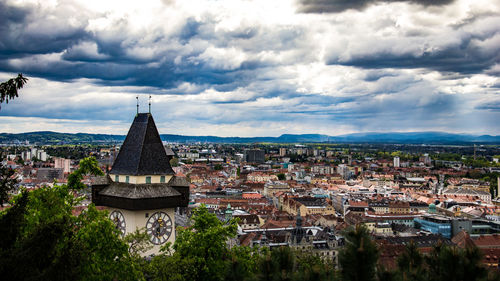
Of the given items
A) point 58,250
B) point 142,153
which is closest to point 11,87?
point 58,250

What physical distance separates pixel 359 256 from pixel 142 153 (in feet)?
57.4

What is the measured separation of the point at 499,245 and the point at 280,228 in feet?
117

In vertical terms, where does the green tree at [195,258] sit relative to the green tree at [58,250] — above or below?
below

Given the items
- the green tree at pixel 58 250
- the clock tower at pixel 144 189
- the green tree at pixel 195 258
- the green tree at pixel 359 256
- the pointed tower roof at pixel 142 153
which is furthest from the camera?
the pointed tower roof at pixel 142 153

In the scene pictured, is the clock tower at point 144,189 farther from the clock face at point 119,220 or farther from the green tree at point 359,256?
the green tree at point 359,256

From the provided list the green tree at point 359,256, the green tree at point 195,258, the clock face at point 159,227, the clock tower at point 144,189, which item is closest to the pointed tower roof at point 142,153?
the clock tower at point 144,189

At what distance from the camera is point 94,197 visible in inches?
1020

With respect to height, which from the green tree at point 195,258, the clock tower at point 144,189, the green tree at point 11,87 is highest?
the green tree at point 11,87

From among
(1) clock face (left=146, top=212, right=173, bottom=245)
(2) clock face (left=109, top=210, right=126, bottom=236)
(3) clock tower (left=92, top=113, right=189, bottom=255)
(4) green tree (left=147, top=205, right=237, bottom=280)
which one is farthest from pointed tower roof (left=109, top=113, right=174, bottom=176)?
(4) green tree (left=147, top=205, right=237, bottom=280)

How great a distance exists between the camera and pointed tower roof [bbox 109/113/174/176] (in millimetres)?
25531

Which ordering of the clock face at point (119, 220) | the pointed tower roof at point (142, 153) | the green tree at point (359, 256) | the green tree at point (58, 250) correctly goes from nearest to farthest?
the green tree at point (359, 256), the green tree at point (58, 250), the clock face at point (119, 220), the pointed tower roof at point (142, 153)

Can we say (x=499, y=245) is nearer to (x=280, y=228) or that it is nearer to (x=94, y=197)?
(x=280, y=228)

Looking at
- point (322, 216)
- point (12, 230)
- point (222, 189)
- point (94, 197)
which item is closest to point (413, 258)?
point (12, 230)

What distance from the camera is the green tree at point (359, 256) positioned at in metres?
10.0
